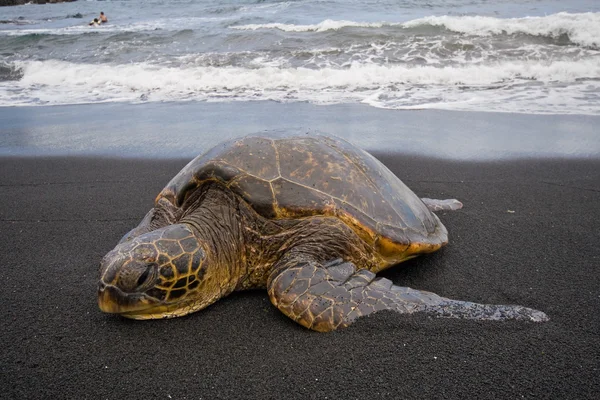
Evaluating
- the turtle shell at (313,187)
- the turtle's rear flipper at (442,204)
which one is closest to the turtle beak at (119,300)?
the turtle shell at (313,187)

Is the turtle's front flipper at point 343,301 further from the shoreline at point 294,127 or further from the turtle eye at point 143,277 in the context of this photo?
the shoreline at point 294,127

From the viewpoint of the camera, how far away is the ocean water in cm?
755

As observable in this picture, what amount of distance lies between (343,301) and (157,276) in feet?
2.83

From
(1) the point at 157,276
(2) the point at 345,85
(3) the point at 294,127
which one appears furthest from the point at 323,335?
(2) the point at 345,85

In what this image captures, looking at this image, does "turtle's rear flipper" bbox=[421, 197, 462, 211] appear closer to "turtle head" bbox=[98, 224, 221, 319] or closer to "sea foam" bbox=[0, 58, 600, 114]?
"turtle head" bbox=[98, 224, 221, 319]

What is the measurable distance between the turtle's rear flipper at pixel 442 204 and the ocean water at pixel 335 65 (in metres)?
3.33

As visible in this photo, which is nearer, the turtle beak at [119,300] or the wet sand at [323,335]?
the wet sand at [323,335]

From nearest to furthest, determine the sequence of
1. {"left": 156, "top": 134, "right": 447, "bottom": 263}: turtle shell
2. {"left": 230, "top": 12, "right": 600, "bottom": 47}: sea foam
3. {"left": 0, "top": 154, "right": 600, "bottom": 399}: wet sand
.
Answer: {"left": 0, "top": 154, "right": 600, "bottom": 399}: wet sand < {"left": 156, "top": 134, "right": 447, "bottom": 263}: turtle shell < {"left": 230, "top": 12, "right": 600, "bottom": 47}: sea foam

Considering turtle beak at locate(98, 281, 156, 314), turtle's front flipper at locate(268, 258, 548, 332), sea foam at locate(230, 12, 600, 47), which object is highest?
sea foam at locate(230, 12, 600, 47)

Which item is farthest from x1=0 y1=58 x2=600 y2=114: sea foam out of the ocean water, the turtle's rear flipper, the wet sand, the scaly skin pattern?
the scaly skin pattern

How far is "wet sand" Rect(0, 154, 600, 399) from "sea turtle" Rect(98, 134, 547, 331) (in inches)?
4.5

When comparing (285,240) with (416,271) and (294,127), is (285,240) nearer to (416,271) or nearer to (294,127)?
(416,271)

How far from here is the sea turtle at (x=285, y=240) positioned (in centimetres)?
201

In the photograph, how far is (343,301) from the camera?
207 cm
